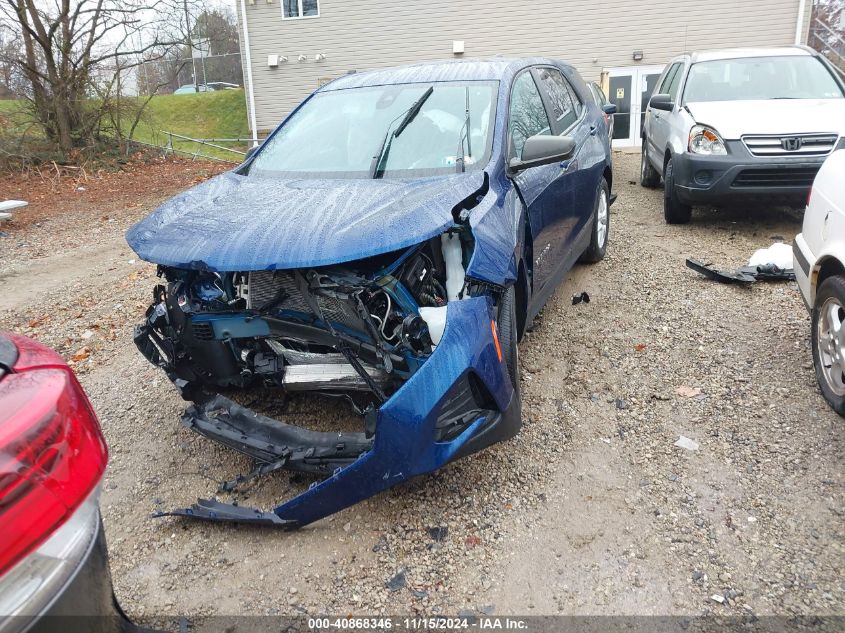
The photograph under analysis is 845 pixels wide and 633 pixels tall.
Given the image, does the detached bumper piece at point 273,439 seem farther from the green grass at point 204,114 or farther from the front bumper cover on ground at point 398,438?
the green grass at point 204,114

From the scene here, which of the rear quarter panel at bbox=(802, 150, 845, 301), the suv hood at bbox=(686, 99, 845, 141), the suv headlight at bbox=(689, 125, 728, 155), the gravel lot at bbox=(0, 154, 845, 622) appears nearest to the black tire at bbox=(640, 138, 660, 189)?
the suv hood at bbox=(686, 99, 845, 141)

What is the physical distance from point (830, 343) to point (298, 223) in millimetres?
2795

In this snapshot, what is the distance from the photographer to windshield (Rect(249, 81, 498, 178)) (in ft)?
12.2

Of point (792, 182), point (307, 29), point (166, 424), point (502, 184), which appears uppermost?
point (307, 29)

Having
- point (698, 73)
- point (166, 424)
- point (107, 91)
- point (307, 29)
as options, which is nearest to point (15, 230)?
point (107, 91)

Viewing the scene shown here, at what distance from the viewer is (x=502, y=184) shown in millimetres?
3484

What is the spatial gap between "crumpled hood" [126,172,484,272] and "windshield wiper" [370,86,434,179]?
7.9 inches

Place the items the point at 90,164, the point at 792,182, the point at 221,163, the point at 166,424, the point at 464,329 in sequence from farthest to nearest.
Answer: the point at 221,163 < the point at 90,164 < the point at 792,182 < the point at 166,424 < the point at 464,329

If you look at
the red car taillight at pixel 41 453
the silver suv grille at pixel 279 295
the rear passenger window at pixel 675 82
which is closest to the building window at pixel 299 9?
the rear passenger window at pixel 675 82

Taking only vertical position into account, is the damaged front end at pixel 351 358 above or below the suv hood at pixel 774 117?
below

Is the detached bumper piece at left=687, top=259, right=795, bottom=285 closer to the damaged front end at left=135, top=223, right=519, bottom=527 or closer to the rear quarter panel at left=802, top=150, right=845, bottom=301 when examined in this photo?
the rear quarter panel at left=802, top=150, right=845, bottom=301

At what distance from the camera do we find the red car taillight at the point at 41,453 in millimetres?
1190

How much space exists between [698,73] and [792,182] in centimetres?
221

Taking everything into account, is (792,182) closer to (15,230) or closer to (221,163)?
(15,230)
